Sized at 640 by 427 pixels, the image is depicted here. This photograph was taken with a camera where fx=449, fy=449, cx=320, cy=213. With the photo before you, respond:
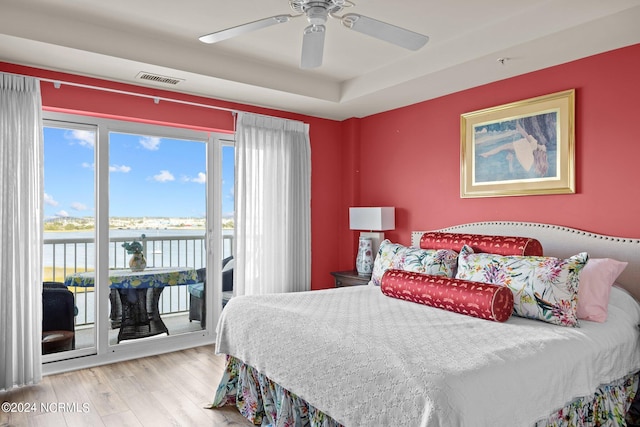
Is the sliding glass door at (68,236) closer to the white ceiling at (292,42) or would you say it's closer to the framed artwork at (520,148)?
the white ceiling at (292,42)

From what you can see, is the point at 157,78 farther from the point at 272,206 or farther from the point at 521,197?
the point at 521,197

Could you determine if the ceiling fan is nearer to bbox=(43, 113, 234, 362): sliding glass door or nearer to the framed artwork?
the framed artwork

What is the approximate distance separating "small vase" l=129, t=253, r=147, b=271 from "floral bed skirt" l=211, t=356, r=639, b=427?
157 centimetres

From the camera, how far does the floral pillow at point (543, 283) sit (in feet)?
8.00

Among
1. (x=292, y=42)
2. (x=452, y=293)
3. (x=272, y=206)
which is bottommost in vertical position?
(x=452, y=293)

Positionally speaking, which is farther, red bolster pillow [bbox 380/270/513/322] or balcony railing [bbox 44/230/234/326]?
balcony railing [bbox 44/230/234/326]

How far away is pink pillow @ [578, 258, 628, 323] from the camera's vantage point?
251 centimetres

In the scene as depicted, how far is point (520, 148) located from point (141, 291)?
11.4 ft

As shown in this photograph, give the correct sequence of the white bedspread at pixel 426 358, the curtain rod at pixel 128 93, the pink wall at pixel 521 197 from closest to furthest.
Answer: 1. the white bedspread at pixel 426 358
2. the pink wall at pixel 521 197
3. the curtain rod at pixel 128 93

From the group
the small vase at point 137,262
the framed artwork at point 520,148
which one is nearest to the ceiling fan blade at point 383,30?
the framed artwork at point 520,148

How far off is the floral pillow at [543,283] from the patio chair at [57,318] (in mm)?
3313

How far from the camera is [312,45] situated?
256cm

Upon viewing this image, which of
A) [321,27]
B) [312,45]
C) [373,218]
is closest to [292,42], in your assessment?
[312,45]

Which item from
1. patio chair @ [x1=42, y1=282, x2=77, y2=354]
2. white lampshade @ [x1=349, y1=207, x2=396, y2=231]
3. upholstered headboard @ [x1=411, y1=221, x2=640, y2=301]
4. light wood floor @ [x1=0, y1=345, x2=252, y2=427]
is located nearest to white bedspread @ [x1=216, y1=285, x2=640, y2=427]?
upholstered headboard @ [x1=411, y1=221, x2=640, y2=301]
